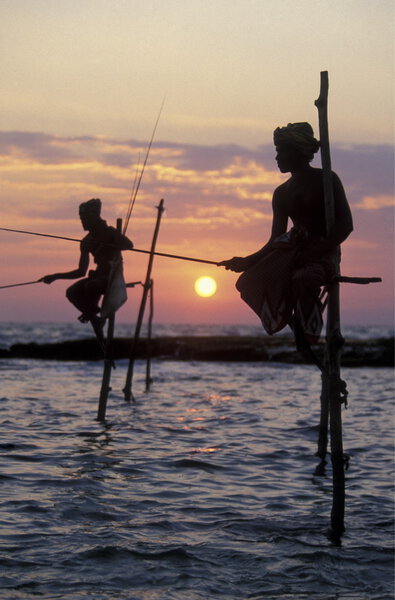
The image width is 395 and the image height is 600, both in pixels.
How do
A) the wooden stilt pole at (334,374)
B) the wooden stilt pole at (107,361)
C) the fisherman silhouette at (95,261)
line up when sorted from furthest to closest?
the wooden stilt pole at (107,361)
the fisherman silhouette at (95,261)
the wooden stilt pole at (334,374)

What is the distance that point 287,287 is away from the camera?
6.79 m

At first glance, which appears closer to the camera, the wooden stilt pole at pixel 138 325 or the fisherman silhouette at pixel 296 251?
the fisherman silhouette at pixel 296 251

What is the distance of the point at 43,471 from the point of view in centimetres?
953

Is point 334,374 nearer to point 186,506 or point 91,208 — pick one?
point 186,506

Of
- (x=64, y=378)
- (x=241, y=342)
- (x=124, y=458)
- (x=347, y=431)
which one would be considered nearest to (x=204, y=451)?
(x=124, y=458)

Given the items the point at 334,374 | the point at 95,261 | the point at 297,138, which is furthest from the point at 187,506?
the point at 95,261

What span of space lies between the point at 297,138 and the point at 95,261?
7.43m

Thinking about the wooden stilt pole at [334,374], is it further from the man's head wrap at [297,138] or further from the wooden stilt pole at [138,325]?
the wooden stilt pole at [138,325]

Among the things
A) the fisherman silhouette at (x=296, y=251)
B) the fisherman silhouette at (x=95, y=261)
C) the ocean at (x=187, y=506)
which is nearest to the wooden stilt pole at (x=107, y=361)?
the ocean at (x=187, y=506)

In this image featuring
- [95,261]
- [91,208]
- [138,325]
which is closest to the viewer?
[91,208]

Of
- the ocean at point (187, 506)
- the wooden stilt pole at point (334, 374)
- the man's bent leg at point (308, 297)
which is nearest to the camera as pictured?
the ocean at point (187, 506)

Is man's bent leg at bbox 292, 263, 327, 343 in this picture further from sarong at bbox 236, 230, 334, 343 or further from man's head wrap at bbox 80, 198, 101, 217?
man's head wrap at bbox 80, 198, 101, 217

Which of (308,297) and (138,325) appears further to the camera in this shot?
(138,325)

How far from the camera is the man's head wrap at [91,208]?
13391 mm
